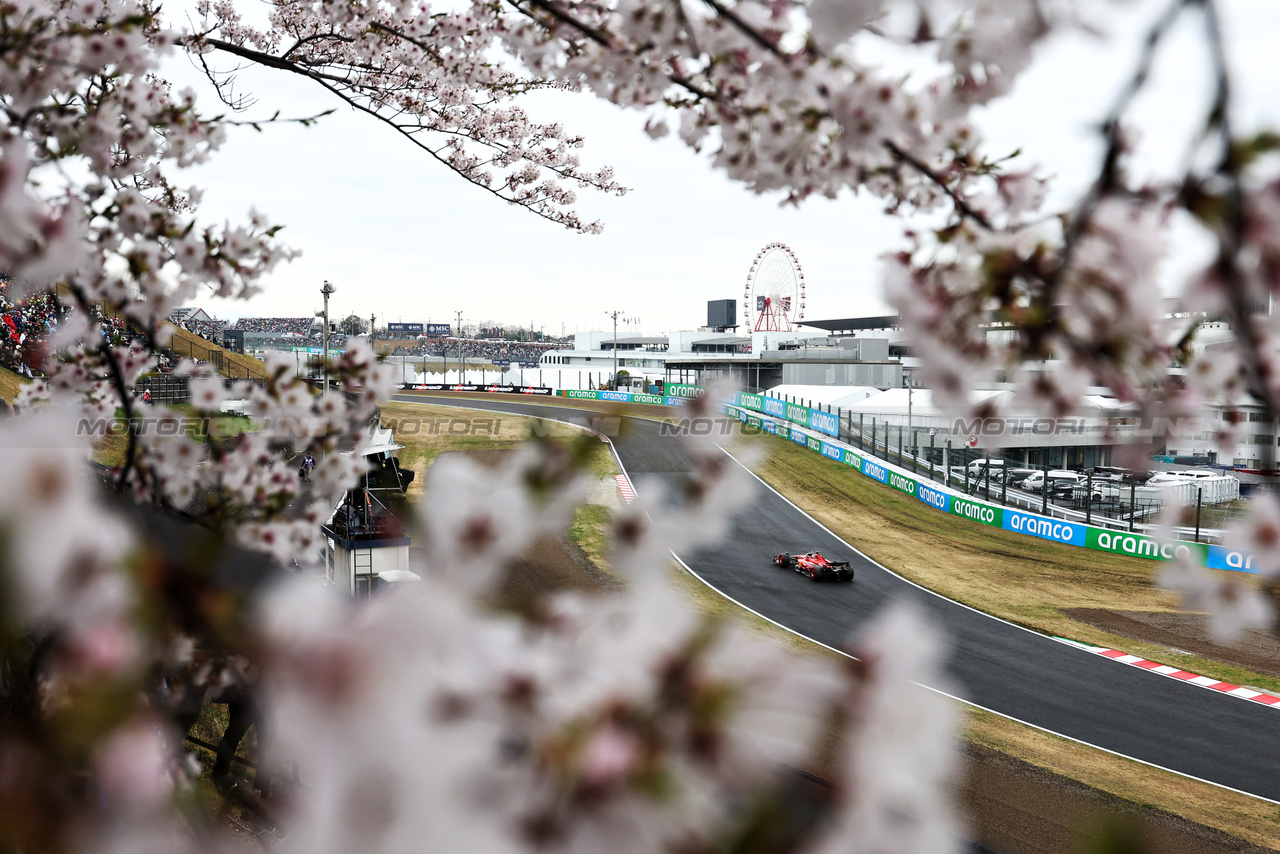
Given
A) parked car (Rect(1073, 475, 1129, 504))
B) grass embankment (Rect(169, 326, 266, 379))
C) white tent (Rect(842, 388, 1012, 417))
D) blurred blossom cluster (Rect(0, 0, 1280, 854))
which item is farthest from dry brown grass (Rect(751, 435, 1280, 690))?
grass embankment (Rect(169, 326, 266, 379))

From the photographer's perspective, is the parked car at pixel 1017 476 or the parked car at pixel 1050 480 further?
the parked car at pixel 1050 480

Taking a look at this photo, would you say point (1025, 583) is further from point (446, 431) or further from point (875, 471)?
point (446, 431)

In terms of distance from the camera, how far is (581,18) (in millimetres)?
3451

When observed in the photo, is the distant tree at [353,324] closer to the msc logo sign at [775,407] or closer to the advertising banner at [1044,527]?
the msc logo sign at [775,407]

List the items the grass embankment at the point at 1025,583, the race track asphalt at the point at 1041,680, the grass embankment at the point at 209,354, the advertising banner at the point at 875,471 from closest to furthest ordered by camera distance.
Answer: the grass embankment at the point at 1025,583
the race track asphalt at the point at 1041,680
the advertising banner at the point at 875,471
the grass embankment at the point at 209,354

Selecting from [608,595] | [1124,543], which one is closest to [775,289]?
[1124,543]

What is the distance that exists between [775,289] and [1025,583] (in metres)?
57.4

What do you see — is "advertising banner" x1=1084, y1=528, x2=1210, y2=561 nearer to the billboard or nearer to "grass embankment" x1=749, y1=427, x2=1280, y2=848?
"grass embankment" x1=749, y1=427, x2=1280, y2=848

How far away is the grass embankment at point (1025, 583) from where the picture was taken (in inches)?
444

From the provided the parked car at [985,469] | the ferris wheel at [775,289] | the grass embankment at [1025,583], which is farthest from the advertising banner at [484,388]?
the parked car at [985,469]

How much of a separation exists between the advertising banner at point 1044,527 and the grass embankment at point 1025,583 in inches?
12.0

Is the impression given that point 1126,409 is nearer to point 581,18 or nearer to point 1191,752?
point 581,18

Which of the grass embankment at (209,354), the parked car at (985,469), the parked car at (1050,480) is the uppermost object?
the grass embankment at (209,354)

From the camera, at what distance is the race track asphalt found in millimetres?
12734
